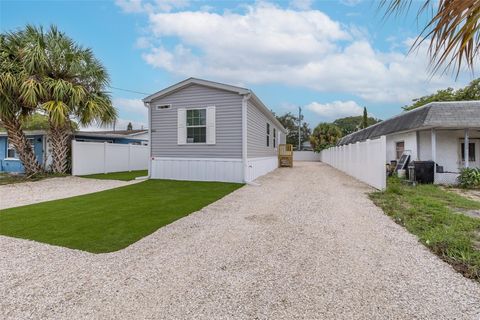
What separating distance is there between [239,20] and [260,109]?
394cm

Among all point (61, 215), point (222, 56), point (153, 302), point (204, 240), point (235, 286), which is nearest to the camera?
A: point (153, 302)

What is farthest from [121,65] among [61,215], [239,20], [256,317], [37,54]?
[256,317]

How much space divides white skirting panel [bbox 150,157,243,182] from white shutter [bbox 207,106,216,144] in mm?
826

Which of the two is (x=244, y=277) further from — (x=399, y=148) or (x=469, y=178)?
(x=399, y=148)

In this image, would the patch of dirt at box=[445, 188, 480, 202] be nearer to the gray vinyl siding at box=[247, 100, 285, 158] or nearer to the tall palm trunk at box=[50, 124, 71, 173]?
the gray vinyl siding at box=[247, 100, 285, 158]

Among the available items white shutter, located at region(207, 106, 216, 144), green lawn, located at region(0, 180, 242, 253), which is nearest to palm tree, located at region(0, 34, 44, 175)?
green lawn, located at region(0, 180, 242, 253)

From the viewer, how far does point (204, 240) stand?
4.08 metres

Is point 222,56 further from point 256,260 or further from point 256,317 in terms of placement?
point 256,317

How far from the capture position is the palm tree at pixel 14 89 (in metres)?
10.4

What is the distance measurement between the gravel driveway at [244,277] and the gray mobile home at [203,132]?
18.6 feet

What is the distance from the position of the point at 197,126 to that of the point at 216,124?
89cm

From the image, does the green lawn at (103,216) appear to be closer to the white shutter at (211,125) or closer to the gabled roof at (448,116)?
the white shutter at (211,125)

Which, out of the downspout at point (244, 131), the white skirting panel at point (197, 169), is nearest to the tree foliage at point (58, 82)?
the white skirting panel at point (197, 169)

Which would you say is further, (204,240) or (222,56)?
(222,56)
